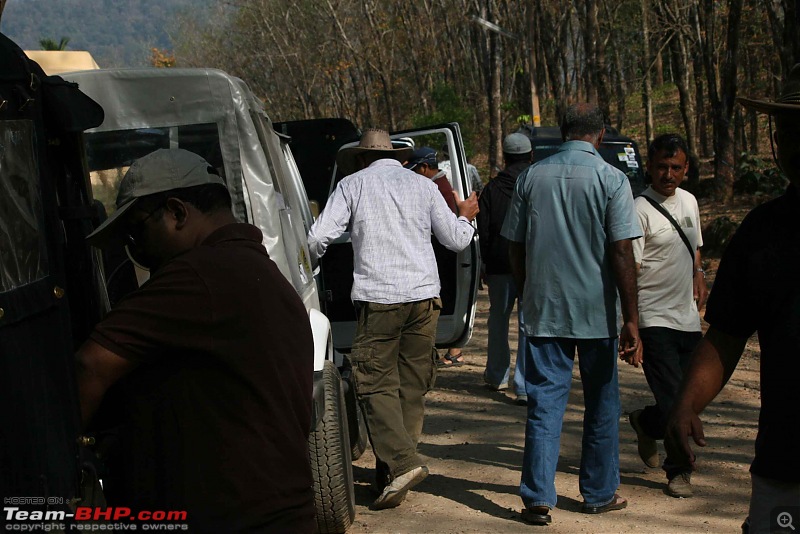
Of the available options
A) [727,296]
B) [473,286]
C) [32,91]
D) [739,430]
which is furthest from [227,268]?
[473,286]

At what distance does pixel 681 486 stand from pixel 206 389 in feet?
13.1

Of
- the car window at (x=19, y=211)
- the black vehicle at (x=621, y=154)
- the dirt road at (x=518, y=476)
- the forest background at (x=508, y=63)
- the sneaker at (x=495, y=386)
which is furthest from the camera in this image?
the forest background at (x=508, y=63)

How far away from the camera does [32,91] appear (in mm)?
2355

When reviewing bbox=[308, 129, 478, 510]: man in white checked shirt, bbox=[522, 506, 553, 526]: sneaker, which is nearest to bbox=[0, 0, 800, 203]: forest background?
bbox=[308, 129, 478, 510]: man in white checked shirt

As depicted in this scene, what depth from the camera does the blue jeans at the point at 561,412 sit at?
5.25 metres

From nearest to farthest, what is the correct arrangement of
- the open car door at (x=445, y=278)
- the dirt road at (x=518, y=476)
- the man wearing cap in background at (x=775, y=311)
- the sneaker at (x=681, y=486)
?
the man wearing cap in background at (x=775, y=311) → the dirt road at (x=518, y=476) → the sneaker at (x=681, y=486) → the open car door at (x=445, y=278)

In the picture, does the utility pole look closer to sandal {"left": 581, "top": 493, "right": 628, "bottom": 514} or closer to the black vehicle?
the black vehicle

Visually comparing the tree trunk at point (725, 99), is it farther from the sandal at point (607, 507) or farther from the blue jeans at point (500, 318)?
the sandal at point (607, 507)

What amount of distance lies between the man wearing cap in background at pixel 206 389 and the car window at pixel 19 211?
0.19 meters

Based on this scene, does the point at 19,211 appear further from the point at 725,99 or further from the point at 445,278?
the point at 725,99

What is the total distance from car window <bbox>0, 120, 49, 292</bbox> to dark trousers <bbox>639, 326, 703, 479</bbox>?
12.9 feet

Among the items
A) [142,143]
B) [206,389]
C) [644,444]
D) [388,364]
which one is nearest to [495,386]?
[644,444]

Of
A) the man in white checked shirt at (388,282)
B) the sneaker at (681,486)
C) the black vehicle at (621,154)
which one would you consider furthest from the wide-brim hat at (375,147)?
the black vehicle at (621,154)

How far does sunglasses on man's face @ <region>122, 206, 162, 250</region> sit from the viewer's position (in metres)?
2.52
